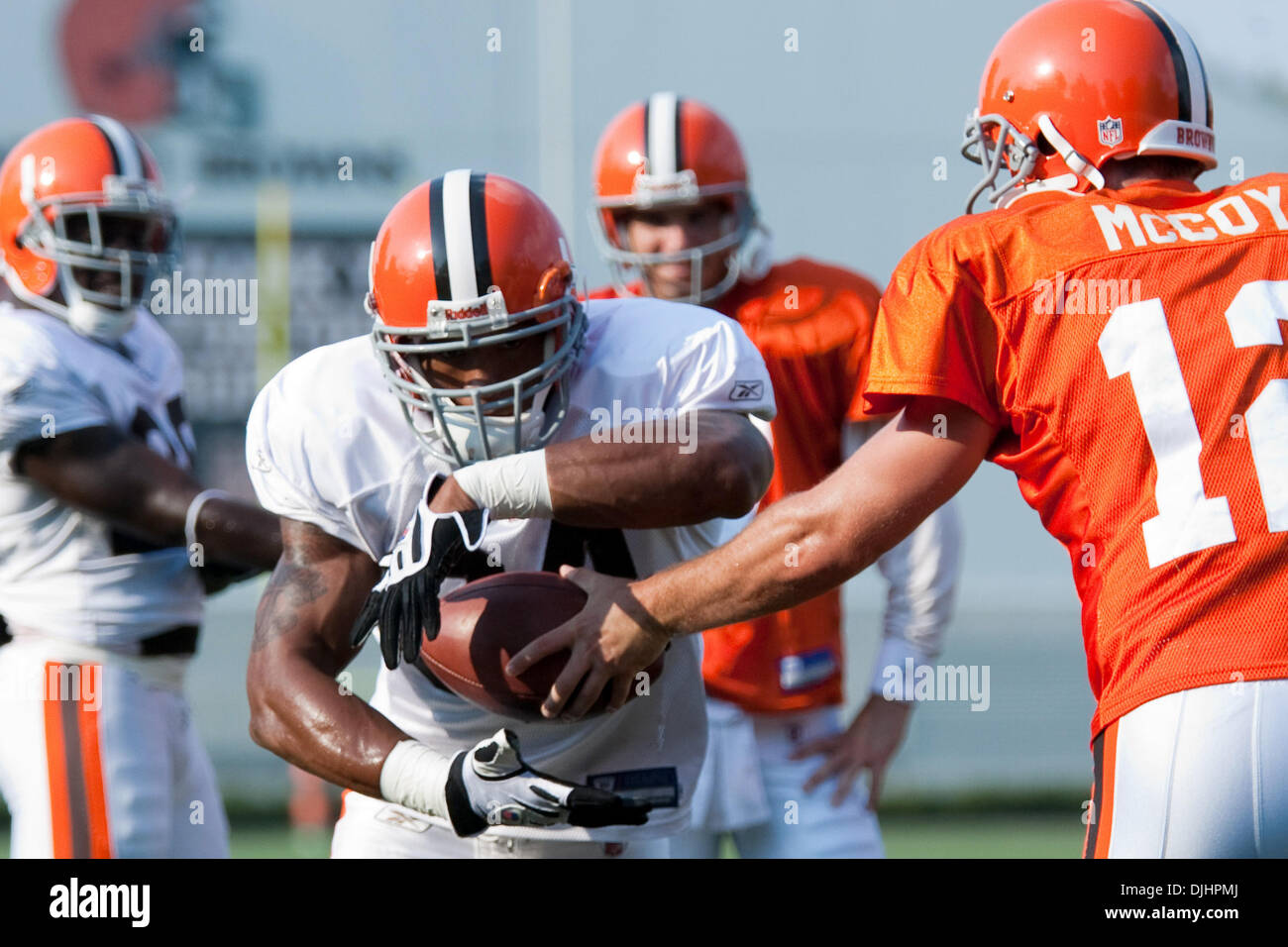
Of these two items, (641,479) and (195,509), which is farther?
(195,509)

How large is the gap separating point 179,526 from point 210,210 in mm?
4975

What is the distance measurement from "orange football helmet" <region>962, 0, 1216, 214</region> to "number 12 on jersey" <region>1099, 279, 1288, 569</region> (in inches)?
12.1

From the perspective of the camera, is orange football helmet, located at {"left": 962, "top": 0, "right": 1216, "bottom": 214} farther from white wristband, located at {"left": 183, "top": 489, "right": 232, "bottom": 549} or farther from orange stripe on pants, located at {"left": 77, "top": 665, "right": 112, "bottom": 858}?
orange stripe on pants, located at {"left": 77, "top": 665, "right": 112, "bottom": 858}

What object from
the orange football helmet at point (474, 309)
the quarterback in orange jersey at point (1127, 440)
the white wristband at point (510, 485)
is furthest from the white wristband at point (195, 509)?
the quarterback in orange jersey at point (1127, 440)

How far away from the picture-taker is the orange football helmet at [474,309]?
7.43 feet

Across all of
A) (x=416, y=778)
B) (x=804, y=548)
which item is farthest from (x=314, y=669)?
(x=804, y=548)

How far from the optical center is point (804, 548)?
75.1 inches

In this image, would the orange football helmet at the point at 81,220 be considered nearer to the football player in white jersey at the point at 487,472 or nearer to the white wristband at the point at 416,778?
the football player in white jersey at the point at 487,472

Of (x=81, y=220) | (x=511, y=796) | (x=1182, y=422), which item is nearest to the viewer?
(x=1182, y=422)

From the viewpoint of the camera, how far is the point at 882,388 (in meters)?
1.87

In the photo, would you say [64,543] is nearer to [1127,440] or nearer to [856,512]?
[856,512]

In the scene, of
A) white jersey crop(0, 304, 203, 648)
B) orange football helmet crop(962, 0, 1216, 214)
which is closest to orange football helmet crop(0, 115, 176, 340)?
white jersey crop(0, 304, 203, 648)

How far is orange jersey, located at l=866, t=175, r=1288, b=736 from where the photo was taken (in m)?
1.75

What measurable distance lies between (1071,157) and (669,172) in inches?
71.4
